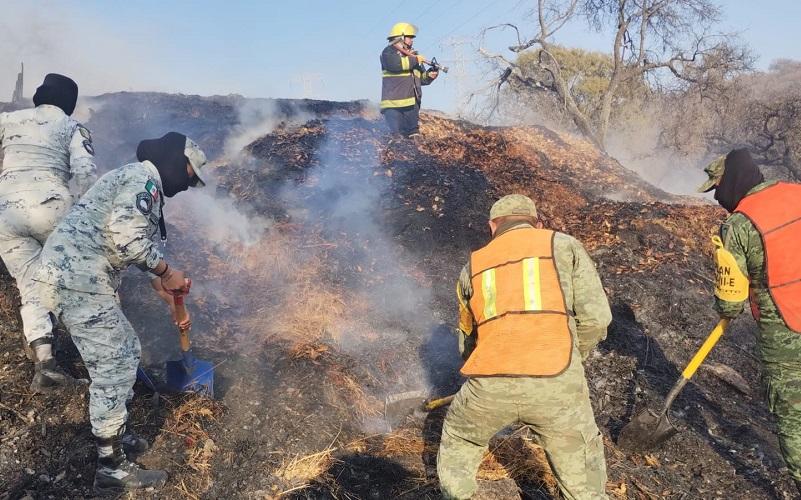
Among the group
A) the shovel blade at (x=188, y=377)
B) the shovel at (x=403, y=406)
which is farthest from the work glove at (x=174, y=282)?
the shovel at (x=403, y=406)

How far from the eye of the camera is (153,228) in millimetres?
3209

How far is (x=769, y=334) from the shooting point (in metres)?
2.97

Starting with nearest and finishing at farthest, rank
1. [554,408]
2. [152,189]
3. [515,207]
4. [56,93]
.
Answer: [554,408]
[515,207]
[152,189]
[56,93]

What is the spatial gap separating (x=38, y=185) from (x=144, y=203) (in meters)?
1.43

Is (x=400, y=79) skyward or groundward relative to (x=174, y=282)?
skyward

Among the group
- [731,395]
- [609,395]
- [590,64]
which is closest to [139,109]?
[609,395]

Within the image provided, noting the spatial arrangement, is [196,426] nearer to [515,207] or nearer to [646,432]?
[515,207]

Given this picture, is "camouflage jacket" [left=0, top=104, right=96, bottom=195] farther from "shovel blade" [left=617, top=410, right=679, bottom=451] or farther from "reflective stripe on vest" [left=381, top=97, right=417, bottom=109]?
"reflective stripe on vest" [left=381, top=97, right=417, bottom=109]

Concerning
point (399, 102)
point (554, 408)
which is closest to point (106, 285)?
point (554, 408)

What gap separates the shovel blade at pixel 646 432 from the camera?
3.71 m

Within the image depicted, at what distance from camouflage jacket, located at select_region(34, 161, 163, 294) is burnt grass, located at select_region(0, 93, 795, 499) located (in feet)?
4.02

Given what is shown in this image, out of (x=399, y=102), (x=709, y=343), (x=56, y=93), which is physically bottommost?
(x=709, y=343)

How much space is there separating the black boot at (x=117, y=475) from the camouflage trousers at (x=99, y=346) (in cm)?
11

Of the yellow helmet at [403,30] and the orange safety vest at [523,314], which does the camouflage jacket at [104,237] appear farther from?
the yellow helmet at [403,30]
